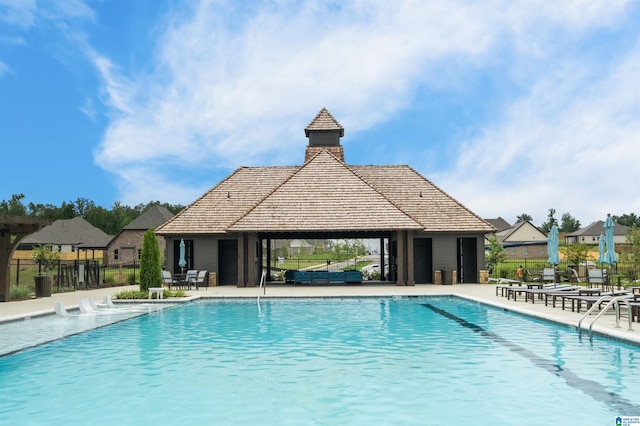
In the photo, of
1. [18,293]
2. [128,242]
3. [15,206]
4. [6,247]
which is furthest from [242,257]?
[15,206]

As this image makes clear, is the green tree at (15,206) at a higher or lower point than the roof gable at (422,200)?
higher

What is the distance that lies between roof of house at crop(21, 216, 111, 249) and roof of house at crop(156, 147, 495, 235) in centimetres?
4507

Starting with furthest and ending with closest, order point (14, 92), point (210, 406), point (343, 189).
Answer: point (14, 92) → point (343, 189) → point (210, 406)

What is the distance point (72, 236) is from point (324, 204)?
56221 millimetres

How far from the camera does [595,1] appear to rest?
727 inches

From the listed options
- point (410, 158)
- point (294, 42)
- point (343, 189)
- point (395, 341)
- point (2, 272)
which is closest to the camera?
point (395, 341)

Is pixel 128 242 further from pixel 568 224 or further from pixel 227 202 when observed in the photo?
pixel 568 224

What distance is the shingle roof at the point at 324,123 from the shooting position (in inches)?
1400

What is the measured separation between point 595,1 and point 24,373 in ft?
61.5

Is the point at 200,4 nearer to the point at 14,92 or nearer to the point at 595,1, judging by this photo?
the point at 595,1

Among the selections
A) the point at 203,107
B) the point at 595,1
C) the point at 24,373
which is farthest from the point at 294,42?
the point at 24,373

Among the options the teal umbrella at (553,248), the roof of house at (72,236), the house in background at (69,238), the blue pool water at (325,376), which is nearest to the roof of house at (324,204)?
the teal umbrella at (553,248)

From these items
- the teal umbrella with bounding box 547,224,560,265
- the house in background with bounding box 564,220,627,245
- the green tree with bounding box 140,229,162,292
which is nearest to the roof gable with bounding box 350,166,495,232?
the teal umbrella with bounding box 547,224,560,265

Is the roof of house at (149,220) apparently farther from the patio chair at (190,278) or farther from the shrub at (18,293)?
the shrub at (18,293)
